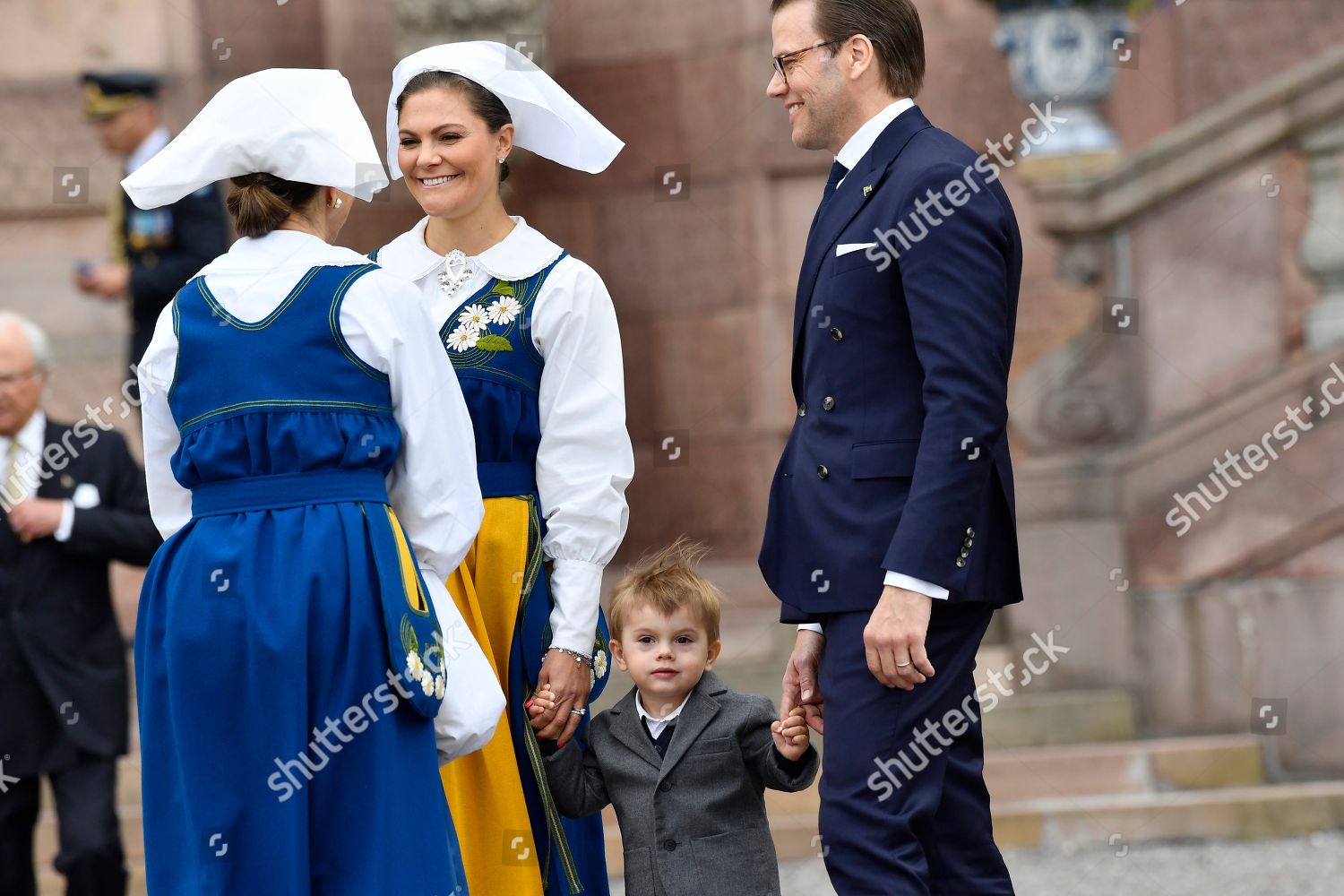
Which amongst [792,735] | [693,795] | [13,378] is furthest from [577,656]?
[13,378]

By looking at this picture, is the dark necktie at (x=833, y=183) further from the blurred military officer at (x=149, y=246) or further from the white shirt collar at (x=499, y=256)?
the blurred military officer at (x=149, y=246)

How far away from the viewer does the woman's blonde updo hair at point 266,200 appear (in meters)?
3.49

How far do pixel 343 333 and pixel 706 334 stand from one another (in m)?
6.01

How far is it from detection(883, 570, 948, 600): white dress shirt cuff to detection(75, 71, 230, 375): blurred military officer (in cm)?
363

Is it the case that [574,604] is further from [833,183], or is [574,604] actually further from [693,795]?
[833,183]

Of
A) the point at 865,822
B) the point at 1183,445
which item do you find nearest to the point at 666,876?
the point at 865,822

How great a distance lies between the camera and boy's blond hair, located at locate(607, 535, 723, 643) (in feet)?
13.0

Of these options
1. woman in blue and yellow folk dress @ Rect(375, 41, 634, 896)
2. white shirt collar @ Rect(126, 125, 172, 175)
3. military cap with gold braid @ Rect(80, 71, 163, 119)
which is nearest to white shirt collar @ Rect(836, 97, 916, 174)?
woman in blue and yellow folk dress @ Rect(375, 41, 634, 896)

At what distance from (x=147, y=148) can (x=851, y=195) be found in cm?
393

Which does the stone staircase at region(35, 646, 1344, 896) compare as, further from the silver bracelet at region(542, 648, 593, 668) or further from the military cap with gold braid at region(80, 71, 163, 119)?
the silver bracelet at region(542, 648, 593, 668)

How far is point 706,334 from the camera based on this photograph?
30.6ft

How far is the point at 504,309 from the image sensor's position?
3961mm

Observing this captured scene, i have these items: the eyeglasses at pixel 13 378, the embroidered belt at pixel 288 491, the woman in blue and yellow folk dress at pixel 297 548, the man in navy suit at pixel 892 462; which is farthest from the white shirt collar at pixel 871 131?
the eyeglasses at pixel 13 378

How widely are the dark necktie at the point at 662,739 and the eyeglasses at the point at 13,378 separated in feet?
8.66
